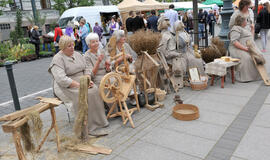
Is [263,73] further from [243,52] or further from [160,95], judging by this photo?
[160,95]

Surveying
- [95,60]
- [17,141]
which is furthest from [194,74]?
[17,141]

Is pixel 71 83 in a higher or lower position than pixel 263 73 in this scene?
higher

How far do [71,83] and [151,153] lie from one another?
1508mm

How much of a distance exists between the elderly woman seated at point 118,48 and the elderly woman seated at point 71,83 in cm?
64

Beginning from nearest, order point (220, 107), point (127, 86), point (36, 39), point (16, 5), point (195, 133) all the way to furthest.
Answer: point (195, 133)
point (127, 86)
point (220, 107)
point (36, 39)
point (16, 5)

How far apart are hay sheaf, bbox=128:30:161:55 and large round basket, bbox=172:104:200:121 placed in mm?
1246

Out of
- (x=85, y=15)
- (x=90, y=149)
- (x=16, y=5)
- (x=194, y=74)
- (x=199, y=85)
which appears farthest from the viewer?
(x=16, y=5)

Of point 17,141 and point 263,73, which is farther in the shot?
point 263,73

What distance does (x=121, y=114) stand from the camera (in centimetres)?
396

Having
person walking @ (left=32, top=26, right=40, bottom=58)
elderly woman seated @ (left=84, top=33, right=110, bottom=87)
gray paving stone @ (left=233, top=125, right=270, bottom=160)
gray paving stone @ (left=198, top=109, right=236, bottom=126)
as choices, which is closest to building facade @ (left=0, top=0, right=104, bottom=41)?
person walking @ (left=32, top=26, right=40, bottom=58)

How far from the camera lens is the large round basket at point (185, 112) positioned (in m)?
3.86

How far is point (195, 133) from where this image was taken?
11.3 feet

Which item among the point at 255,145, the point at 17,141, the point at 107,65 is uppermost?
the point at 107,65

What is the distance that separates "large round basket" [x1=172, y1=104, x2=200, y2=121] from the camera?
152 inches
